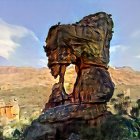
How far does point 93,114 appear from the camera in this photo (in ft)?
59.4

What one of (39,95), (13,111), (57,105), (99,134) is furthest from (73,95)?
(39,95)

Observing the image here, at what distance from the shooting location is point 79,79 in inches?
755

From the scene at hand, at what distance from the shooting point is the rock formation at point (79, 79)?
59.7ft

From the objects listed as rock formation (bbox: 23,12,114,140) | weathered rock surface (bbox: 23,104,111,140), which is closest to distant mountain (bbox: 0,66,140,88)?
rock formation (bbox: 23,12,114,140)

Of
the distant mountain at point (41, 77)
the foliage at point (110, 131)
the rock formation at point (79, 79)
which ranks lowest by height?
the foliage at point (110, 131)

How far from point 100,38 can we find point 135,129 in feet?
12.6

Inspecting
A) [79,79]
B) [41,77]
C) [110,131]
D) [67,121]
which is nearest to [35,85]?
[41,77]

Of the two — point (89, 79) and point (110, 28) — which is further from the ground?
point (110, 28)

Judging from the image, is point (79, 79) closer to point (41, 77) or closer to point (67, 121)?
point (67, 121)

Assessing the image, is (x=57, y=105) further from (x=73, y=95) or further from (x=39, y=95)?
(x=39, y=95)

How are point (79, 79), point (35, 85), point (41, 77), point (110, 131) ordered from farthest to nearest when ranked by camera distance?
point (41, 77), point (35, 85), point (79, 79), point (110, 131)

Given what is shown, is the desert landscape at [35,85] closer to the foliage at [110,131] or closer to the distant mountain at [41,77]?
the distant mountain at [41,77]

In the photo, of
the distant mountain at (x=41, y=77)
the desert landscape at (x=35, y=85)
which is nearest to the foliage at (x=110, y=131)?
the desert landscape at (x=35, y=85)

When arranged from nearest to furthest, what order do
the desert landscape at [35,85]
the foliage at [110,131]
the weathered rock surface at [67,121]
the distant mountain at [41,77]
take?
the foliage at [110,131] < the weathered rock surface at [67,121] < the desert landscape at [35,85] < the distant mountain at [41,77]
